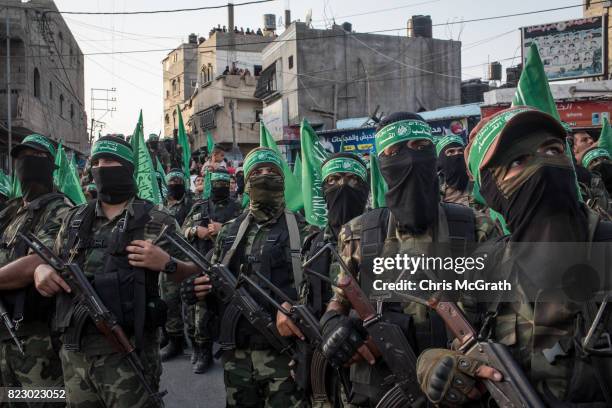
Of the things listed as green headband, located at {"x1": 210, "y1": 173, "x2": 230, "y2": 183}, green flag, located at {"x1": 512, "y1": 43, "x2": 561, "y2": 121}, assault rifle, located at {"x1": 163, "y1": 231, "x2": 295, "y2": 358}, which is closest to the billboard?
green headband, located at {"x1": 210, "y1": 173, "x2": 230, "y2": 183}

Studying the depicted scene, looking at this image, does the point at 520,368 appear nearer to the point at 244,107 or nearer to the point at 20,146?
the point at 20,146

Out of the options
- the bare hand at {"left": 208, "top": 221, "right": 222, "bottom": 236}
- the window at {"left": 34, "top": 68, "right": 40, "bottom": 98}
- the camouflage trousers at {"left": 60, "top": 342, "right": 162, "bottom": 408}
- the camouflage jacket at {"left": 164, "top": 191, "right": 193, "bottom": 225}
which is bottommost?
the camouflage trousers at {"left": 60, "top": 342, "right": 162, "bottom": 408}

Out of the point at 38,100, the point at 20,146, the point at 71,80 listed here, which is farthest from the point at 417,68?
the point at 20,146

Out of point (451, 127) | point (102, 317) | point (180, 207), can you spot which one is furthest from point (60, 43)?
point (102, 317)

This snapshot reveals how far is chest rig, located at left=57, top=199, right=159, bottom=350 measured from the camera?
327 centimetres

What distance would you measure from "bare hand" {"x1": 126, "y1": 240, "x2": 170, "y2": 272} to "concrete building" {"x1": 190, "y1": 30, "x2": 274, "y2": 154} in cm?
3408

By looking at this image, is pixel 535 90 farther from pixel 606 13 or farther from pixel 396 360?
pixel 606 13

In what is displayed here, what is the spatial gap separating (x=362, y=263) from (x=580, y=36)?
22972mm

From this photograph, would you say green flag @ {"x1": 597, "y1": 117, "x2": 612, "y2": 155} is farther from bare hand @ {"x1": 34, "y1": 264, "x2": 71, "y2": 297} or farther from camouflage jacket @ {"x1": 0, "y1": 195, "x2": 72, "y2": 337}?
bare hand @ {"x1": 34, "y1": 264, "x2": 71, "y2": 297}

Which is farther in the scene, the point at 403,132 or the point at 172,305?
the point at 172,305

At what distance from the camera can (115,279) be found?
3.30m

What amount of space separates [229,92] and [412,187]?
125ft

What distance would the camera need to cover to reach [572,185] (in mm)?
1851

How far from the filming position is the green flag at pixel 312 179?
191 inches
